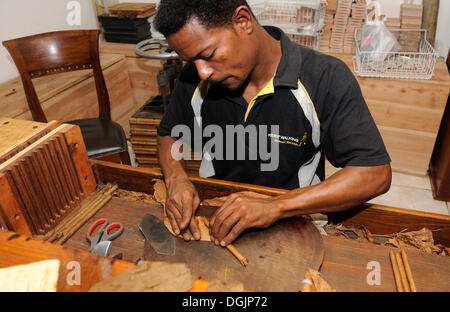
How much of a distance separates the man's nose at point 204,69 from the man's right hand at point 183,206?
41cm

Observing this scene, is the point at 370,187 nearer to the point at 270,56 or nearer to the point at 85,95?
the point at 270,56

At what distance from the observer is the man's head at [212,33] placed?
108cm

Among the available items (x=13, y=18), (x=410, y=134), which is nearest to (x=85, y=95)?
(x=13, y=18)

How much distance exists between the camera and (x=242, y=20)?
117 centimetres

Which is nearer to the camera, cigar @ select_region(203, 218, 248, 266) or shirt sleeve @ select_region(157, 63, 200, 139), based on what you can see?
cigar @ select_region(203, 218, 248, 266)

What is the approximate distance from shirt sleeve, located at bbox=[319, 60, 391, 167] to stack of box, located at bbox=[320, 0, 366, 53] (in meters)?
1.89

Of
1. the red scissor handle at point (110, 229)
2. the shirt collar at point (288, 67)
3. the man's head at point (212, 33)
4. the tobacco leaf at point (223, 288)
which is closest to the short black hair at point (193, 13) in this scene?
the man's head at point (212, 33)

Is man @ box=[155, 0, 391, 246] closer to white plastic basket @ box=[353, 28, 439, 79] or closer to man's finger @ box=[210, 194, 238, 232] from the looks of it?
man's finger @ box=[210, 194, 238, 232]

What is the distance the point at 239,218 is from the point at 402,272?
483mm

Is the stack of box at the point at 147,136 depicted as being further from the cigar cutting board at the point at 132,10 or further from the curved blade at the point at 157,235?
the curved blade at the point at 157,235

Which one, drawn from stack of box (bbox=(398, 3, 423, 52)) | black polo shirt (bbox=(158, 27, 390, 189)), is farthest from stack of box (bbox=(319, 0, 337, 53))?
black polo shirt (bbox=(158, 27, 390, 189))

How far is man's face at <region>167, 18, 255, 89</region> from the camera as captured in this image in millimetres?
1094

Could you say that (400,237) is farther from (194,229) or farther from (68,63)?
(68,63)
